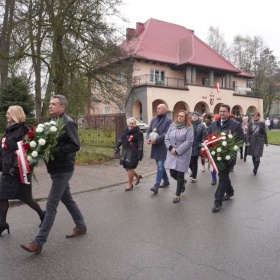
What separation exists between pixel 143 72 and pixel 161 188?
2943 cm

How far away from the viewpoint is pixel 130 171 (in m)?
7.97

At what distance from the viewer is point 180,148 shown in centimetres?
670

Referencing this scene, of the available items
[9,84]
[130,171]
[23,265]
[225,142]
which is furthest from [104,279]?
[9,84]

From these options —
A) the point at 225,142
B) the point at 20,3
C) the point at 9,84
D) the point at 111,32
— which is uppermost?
the point at 20,3

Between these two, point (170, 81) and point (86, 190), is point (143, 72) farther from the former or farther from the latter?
point (86, 190)

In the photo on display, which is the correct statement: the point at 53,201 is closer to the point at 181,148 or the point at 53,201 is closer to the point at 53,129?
the point at 53,129

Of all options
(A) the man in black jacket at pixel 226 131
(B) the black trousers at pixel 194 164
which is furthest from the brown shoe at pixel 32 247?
(B) the black trousers at pixel 194 164

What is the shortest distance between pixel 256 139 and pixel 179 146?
4.76m

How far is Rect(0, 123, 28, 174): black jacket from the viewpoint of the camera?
15.6ft

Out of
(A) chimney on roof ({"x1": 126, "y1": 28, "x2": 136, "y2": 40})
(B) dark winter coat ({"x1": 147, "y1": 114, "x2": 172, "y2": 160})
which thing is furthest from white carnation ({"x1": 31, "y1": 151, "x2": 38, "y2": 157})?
(A) chimney on roof ({"x1": 126, "y1": 28, "x2": 136, "y2": 40})

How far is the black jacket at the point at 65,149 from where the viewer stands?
168 inches

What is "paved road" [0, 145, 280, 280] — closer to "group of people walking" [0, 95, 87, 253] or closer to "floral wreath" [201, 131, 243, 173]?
"group of people walking" [0, 95, 87, 253]

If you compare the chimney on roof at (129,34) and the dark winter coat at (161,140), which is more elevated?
the chimney on roof at (129,34)

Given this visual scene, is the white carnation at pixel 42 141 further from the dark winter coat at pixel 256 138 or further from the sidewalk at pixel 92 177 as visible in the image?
the dark winter coat at pixel 256 138
